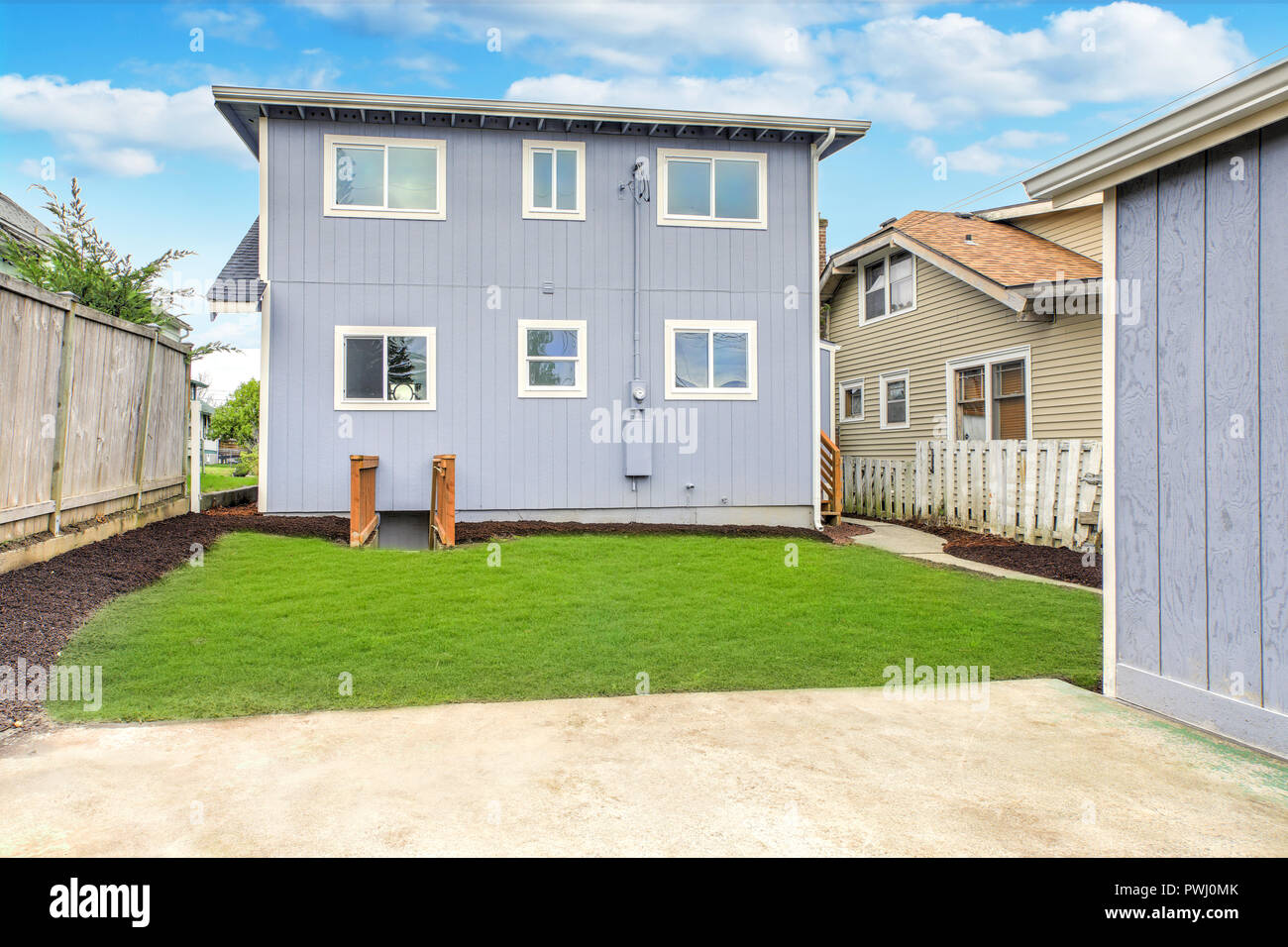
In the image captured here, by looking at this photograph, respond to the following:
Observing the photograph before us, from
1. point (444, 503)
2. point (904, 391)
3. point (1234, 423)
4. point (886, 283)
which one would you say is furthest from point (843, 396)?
point (1234, 423)

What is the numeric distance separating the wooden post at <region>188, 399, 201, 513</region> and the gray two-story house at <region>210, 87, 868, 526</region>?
776 millimetres

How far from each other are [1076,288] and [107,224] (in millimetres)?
13197

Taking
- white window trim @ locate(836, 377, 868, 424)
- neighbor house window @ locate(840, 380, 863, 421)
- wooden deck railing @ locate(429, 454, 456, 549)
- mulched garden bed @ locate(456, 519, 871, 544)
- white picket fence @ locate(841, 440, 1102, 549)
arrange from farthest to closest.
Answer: neighbor house window @ locate(840, 380, 863, 421) < white window trim @ locate(836, 377, 868, 424) < mulched garden bed @ locate(456, 519, 871, 544) < white picket fence @ locate(841, 440, 1102, 549) < wooden deck railing @ locate(429, 454, 456, 549)

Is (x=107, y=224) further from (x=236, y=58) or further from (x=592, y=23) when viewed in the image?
(x=592, y=23)

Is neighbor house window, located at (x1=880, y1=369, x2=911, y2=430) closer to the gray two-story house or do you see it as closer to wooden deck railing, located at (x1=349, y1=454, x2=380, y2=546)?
the gray two-story house

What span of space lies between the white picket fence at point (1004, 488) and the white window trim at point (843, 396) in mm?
2630

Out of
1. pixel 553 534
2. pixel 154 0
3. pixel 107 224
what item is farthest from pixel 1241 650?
pixel 154 0

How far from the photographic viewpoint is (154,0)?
37.2ft

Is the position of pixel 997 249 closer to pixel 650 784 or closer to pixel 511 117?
pixel 511 117

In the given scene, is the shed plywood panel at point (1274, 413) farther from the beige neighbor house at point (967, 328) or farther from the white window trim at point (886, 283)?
the white window trim at point (886, 283)

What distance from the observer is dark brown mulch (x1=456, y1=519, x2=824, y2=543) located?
1014 centimetres

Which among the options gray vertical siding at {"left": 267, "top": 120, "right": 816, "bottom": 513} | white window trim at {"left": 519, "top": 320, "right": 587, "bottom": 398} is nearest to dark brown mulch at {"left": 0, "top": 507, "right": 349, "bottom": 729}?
gray vertical siding at {"left": 267, "top": 120, "right": 816, "bottom": 513}

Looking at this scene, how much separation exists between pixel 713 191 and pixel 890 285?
21.1 feet

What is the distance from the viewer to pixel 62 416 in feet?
20.9
